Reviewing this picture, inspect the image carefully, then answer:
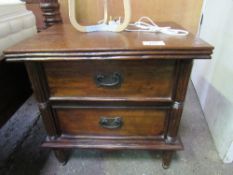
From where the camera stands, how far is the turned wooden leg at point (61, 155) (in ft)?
2.62

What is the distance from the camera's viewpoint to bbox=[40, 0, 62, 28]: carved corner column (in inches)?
37.5

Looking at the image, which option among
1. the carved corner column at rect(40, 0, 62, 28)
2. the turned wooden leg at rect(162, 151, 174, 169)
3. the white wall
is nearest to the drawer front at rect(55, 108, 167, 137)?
the turned wooden leg at rect(162, 151, 174, 169)

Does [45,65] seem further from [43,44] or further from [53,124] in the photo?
[53,124]

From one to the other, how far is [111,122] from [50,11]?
2.22ft

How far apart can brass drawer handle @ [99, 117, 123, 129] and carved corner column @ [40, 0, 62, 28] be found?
626mm

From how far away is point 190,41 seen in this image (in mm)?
578

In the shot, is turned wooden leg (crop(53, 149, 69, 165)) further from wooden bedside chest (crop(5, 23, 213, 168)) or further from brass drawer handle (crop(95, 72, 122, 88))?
brass drawer handle (crop(95, 72, 122, 88))

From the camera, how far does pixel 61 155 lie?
82cm

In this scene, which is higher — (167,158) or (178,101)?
(178,101)

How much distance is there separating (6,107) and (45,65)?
35cm

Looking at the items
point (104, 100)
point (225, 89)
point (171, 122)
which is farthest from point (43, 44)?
point (225, 89)

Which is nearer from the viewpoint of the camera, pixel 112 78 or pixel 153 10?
pixel 112 78

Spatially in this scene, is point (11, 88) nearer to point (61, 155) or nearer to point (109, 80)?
point (61, 155)

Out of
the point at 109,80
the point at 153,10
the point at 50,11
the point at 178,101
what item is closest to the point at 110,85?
the point at 109,80
